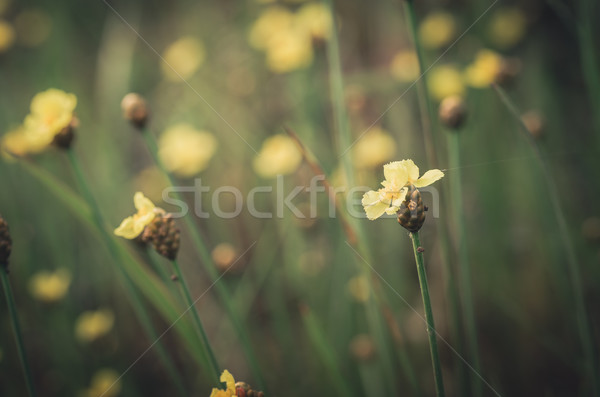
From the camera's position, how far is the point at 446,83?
2.29 metres

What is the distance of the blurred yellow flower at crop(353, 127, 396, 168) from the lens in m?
1.91

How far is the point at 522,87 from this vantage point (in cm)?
249

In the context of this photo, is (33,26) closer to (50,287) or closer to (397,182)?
(50,287)

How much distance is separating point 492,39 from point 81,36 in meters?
3.38

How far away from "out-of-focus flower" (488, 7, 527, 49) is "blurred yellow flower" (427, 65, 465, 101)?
1.25 feet

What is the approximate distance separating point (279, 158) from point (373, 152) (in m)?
0.50

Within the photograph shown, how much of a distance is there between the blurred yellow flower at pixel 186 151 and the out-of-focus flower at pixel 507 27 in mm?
1839

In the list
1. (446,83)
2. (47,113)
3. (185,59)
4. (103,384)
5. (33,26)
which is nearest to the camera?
(47,113)

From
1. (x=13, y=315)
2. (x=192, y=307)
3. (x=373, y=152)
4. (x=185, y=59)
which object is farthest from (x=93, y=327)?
(x=185, y=59)

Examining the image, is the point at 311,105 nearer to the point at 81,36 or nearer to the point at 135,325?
the point at 135,325

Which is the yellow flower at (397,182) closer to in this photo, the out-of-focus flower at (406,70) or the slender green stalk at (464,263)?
the slender green stalk at (464,263)

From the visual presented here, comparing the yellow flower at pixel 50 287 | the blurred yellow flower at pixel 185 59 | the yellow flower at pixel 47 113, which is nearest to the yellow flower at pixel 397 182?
the yellow flower at pixel 47 113

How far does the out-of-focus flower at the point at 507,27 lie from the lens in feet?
8.09

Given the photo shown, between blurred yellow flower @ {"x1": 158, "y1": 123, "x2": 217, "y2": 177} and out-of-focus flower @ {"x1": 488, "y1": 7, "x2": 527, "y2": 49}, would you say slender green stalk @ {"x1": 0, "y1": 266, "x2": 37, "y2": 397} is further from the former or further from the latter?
out-of-focus flower @ {"x1": 488, "y1": 7, "x2": 527, "y2": 49}
